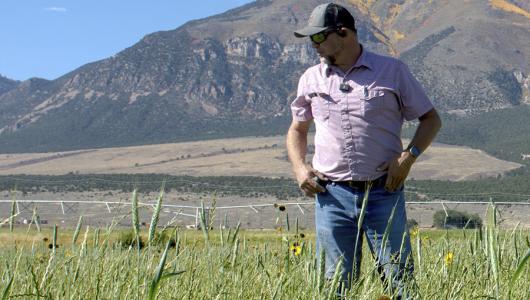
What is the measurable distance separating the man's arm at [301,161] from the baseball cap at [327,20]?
513 mm

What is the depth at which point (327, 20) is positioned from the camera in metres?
3.59

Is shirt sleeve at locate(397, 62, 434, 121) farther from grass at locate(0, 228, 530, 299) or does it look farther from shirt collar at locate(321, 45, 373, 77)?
grass at locate(0, 228, 530, 299)

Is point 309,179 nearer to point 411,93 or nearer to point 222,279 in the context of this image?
point 411,93

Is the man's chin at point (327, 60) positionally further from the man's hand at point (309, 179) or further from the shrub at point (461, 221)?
the shrub at point (461, 221)

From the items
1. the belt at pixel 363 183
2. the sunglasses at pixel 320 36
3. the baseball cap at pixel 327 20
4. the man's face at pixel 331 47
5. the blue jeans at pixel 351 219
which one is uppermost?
the baseball cap at pixel 327 20

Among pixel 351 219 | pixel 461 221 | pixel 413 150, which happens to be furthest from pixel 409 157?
pixel 461 221

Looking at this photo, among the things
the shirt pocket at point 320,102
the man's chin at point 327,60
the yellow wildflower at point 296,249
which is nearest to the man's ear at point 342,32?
the man's chin at point 327,60

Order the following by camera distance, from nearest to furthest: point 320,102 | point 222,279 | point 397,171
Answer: point 222,279 < point 397,171 < point 320,102

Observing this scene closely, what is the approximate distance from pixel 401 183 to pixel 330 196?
0.31 m

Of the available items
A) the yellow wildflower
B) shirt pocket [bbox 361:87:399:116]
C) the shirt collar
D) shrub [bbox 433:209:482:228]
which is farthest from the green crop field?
the shirt collar

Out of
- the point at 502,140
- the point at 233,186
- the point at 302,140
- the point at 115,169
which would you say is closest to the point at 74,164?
the point at 115,169

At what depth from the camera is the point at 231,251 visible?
2801mm

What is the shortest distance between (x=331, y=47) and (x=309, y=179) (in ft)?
1.86

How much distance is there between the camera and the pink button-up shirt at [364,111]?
365cm
